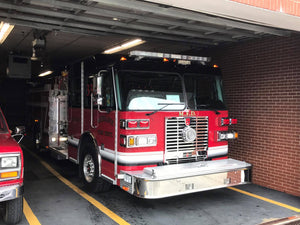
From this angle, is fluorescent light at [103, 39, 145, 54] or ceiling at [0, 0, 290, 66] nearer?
ceiling at [0, 0, 290, 66]

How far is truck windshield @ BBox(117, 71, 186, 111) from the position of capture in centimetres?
542

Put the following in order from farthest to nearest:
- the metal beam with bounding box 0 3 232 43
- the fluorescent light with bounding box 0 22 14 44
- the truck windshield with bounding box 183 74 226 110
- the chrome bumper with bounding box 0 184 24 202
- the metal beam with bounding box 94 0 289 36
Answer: the fluorescent light with bounding box 0 22 14 44
the truck windshield with bounding box 183 74 226 110
the metal beam with bounding box 0 3 232 43
the metal beam with bounding box 94 0 289 36
the chrome bumper with bounding box 0 184 24 202

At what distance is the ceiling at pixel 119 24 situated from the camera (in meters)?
5.53

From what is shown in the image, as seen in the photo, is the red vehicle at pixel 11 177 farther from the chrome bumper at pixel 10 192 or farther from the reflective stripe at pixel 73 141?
the reflective stripe at pixel 73 141

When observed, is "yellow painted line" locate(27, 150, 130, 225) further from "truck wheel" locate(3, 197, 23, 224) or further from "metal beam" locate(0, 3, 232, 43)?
"metal beam" locate(0, 3, 232, 43)

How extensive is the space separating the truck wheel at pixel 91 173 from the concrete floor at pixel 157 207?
210 millimetres

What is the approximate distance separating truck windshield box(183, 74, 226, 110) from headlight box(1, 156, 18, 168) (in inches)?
124

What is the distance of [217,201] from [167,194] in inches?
69.2

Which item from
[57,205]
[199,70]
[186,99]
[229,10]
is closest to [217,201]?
[186,99]

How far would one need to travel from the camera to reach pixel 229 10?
16.6 feet

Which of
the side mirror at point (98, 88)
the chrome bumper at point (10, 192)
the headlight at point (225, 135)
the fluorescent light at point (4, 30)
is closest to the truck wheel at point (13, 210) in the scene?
the chrome bumper at point (10, 192)

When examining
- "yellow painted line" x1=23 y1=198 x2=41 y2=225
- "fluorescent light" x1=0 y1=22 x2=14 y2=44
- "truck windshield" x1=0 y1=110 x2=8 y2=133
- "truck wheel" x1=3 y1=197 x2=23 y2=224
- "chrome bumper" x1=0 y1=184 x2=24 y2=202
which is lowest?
"yellow painted line" x1=23 y1=198 x2=41 y2=225

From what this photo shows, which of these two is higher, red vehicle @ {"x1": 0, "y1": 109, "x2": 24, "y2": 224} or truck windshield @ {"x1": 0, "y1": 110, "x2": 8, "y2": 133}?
truck windshield @ {"x1": 0, "y1": 110, "x2": 8, "y2": 133}

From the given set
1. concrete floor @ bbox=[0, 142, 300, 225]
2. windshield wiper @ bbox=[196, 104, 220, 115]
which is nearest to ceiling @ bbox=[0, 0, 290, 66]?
windshield wiper @ bbox=[196, 104, 220, 115]
